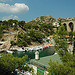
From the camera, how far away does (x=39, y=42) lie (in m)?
46.5

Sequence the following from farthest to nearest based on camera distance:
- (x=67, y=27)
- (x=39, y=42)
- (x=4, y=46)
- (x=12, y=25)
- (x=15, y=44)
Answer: (x=12, y=25)
(x=67, y=27)
(x=39, y=42)
(x=15, y=44)
(x=4, y=46)

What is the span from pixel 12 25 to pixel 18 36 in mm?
15098

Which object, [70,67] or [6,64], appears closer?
[70,67]

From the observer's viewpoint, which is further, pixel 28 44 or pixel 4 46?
pixel 28 44

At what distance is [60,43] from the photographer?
7.69m

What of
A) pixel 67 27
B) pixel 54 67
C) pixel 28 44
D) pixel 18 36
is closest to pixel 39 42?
pixel 28 44

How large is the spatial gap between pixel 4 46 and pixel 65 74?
32.9m

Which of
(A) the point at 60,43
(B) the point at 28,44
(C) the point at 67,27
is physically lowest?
(B) the point at 28,44

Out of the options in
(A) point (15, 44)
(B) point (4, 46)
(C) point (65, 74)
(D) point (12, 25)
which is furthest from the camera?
(D) point (12, 25)

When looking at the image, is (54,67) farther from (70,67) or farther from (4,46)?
(4,46)

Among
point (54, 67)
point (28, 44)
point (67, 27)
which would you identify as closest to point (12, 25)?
point (28, 44)

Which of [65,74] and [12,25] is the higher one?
[12,25]

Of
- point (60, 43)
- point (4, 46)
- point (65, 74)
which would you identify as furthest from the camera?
point (4, 46)

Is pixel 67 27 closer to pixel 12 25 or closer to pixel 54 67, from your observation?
pixel 12 25
